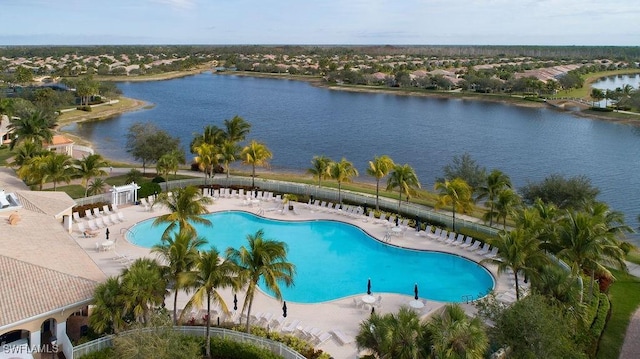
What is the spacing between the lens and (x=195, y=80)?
16500 centimetres

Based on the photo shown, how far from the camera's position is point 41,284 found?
19.0 m

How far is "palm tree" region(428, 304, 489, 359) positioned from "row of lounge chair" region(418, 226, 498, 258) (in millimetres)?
15481

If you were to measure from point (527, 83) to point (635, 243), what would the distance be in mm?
93264

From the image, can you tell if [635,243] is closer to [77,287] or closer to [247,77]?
[77,287]

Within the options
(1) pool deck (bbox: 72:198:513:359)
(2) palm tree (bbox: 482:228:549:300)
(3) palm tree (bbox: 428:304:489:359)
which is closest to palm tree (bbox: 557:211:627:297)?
(2) palm tree (bbox: 482:228:549:300)

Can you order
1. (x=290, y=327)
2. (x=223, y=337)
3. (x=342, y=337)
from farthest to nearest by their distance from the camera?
1. (x=290, y=327)
2. (x=342, y=337)
3. (x=223, y=337)

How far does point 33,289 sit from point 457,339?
1500cm

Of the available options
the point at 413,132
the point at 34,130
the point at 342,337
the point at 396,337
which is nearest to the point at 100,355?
the point at 342,337

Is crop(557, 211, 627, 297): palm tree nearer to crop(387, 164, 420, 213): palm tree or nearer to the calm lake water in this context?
crop(387, 164, 420, 213): palm tree

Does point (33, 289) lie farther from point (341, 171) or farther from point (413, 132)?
point (413, 132)

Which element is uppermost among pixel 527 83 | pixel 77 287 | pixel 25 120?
pixel 527 83

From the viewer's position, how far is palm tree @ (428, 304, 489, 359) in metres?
14.3

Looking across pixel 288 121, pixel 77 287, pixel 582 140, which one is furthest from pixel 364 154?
pixel 77 287

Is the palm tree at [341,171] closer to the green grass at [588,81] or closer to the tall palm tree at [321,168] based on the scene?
the tall palm tree at [321,168]
